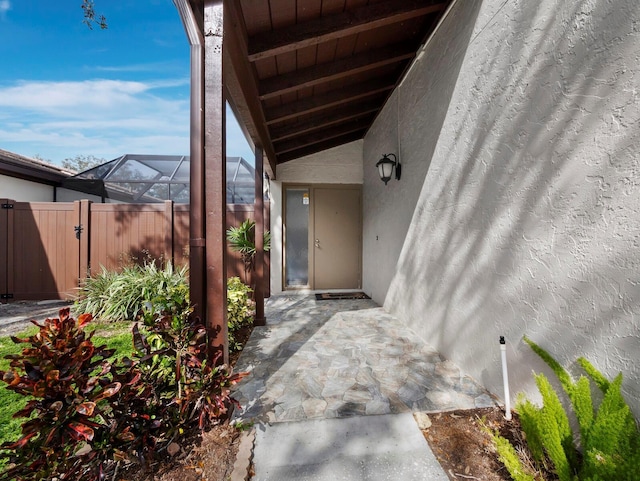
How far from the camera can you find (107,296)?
394cm

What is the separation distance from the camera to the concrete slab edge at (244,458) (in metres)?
1.29

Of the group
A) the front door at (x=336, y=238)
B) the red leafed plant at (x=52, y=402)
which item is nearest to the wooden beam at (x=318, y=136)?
the front door at (x=336, y=238)

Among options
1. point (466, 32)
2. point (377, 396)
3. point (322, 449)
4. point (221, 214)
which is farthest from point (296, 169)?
point (322, 449)

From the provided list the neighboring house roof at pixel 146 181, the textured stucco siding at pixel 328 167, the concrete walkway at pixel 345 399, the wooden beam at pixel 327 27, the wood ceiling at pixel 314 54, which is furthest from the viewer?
the neighboring house roof at pixel 146 181

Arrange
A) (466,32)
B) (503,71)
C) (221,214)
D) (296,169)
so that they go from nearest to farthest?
(221,214) < (503,71) < (466,32) < (296,169)

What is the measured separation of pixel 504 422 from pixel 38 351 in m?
2.37

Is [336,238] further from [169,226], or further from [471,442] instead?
[471,442]

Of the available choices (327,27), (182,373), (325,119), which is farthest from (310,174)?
(182,373)

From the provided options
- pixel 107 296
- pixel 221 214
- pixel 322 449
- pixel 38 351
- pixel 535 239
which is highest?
pixel 221 214

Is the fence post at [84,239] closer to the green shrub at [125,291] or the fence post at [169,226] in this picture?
the green shrub at [125,291]

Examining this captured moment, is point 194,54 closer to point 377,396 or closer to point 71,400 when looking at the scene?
point 71,400

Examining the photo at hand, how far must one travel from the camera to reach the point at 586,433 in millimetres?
1153

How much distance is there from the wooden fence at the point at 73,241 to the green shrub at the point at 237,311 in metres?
2.13

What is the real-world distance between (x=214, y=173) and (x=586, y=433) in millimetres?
2263
